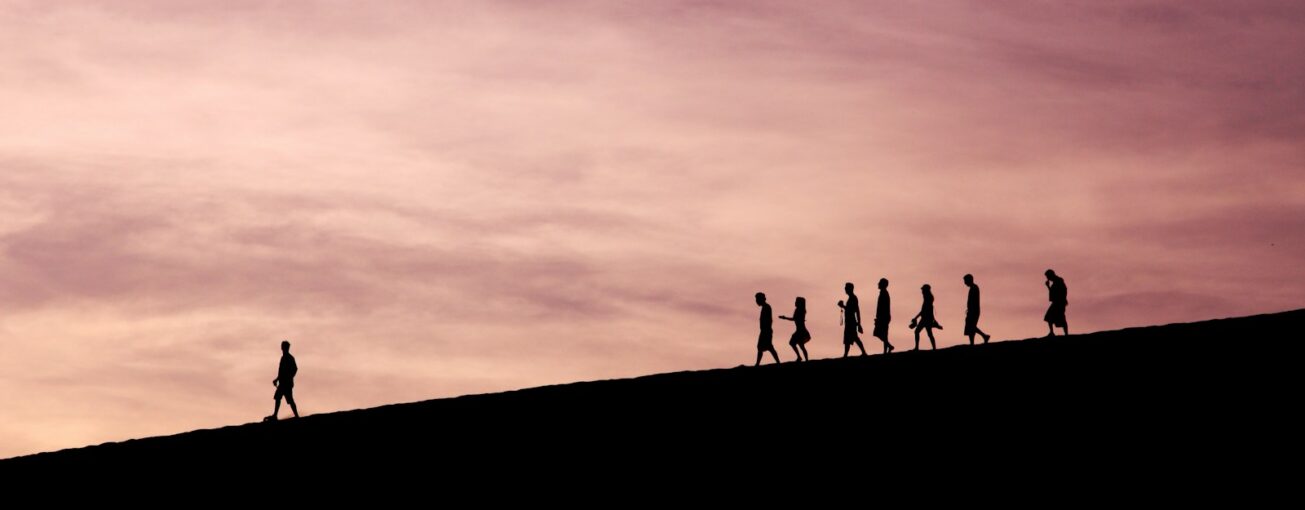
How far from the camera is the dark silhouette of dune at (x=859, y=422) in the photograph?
22.3 metres

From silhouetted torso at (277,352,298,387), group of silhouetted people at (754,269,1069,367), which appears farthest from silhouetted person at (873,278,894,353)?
silhouetted torso at (277,352,298,387)

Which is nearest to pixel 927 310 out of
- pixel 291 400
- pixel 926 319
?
pixel 926 319

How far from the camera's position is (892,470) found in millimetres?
22500

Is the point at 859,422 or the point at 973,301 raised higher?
the point at 973,301

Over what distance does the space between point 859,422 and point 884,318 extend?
5.10m

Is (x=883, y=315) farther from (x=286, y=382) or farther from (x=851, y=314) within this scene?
(x=286, y=382)

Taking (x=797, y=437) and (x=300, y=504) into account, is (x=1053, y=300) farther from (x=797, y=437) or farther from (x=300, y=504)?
(x=300, y=504)

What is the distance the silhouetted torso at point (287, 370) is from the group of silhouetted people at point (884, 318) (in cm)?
822

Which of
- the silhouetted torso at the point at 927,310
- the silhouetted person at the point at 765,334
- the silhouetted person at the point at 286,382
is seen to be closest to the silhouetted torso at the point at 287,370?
the silhouetted person at the point at 286,382

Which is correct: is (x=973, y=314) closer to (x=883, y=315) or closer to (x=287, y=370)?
(x=883, y=315)

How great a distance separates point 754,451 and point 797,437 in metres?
0.68

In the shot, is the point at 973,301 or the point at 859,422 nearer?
the point at 859,422

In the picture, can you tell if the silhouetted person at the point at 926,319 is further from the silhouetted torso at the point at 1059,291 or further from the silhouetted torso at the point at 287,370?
the silhouetted torso at the point at 287,370

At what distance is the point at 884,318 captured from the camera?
1169 inches
